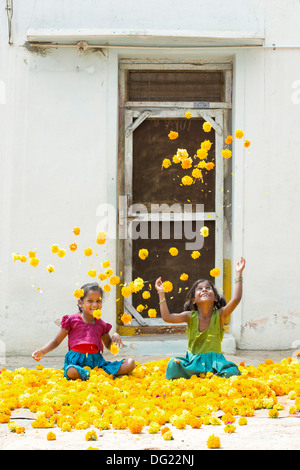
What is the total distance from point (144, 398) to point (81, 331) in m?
1.11

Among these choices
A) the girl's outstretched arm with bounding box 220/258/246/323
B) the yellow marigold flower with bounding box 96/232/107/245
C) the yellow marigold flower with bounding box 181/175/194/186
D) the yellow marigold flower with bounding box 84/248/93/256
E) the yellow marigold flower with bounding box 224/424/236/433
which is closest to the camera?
the yellow marigold flower with bounding box 224/424/236/433

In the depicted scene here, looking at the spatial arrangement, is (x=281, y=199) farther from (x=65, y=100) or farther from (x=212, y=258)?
(x=65, y=100)

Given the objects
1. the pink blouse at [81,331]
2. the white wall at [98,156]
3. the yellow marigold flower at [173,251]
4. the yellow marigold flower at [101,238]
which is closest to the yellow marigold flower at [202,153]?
the white wall at [98,156]

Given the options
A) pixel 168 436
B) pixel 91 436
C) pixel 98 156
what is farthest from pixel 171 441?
pixel 98 156

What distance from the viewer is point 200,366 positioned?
480 cm

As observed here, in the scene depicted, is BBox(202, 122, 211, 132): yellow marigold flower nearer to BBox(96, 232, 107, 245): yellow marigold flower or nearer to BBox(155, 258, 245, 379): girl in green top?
BBox(96, 232, 107, 245): yellow marigold flower

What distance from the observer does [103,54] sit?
6.13 metres

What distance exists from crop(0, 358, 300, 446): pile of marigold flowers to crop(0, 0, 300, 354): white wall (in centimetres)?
114

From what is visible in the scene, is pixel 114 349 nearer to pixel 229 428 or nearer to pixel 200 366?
pixel 200 366

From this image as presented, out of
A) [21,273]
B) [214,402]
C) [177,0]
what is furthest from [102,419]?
[177,0]

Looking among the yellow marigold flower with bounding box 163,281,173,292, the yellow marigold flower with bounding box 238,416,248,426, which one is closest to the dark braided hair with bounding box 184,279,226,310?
the yellow marigold flower with bounding box 163,281,173,292

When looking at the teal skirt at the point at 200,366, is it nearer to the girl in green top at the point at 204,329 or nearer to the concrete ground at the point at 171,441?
the girl in green top at the point at 204,329

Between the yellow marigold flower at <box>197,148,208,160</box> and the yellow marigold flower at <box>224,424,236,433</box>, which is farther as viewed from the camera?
the yellow marigold flower at <box>197,148,208,160</box>

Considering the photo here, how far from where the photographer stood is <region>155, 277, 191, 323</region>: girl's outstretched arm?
4.70m
